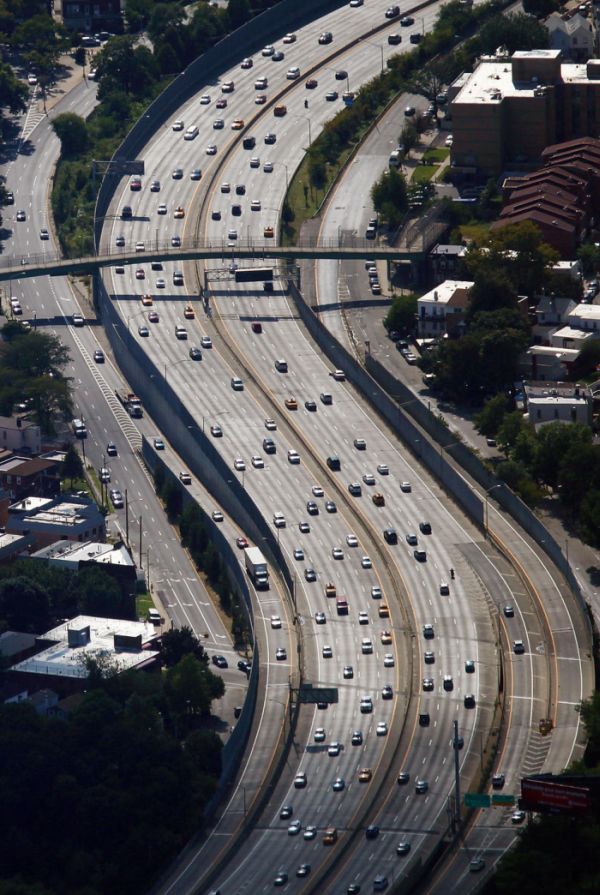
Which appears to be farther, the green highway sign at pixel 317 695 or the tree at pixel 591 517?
the tree at pixel 591 517

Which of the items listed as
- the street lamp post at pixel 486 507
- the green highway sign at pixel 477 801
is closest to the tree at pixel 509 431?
the street lamp post at pixel 486 507

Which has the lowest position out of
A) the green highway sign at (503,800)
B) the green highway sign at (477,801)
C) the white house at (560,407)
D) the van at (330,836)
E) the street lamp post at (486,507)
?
the van at (330,836)

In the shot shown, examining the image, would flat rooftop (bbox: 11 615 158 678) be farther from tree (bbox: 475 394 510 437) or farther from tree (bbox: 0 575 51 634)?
tree (bbox: 475 394 510 437)

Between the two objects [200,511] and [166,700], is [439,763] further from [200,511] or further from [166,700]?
[200,511]

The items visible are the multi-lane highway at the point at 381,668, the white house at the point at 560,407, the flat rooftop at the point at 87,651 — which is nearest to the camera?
the multi-lane highway at the point at 381,668

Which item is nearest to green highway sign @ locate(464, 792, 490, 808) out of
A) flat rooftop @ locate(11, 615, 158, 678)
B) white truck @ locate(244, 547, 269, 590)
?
flat rooftop @ locate(11, 615, 158, 678)

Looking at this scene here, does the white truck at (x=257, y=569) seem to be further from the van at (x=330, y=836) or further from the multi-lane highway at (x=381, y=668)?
the van at (x=330, y=836)
